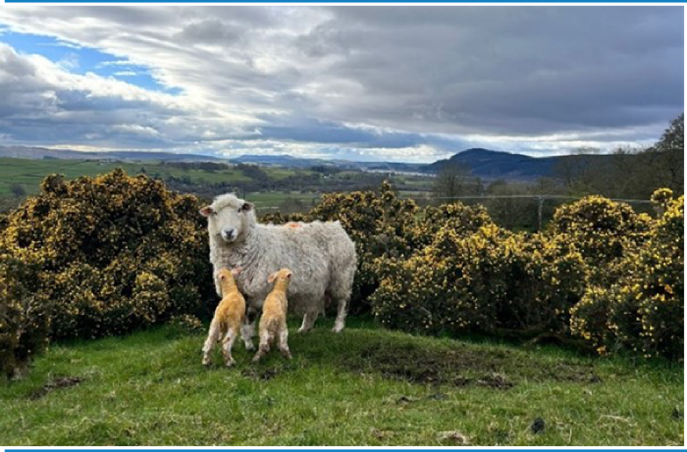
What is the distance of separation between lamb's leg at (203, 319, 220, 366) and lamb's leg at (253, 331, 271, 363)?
682mm

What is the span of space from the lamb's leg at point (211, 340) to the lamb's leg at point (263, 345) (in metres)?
0.68

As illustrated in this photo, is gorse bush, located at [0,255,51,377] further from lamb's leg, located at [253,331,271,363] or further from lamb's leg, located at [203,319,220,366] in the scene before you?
lamb's leg, located at [253,331,271,363]

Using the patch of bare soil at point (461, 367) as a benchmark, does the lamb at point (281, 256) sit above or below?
above

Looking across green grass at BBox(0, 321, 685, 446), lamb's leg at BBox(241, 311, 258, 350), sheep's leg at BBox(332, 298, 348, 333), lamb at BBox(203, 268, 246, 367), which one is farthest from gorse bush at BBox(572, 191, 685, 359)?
lamb at BBox(203, 268, 246, 367)

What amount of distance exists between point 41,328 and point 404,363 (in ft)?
21.7

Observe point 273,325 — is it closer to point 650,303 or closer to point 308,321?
point 308,321

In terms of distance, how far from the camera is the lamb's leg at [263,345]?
9594 mm

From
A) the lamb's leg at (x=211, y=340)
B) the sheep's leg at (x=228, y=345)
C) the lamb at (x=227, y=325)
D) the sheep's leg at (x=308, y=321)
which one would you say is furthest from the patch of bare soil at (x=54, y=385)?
the sheep's leg at (x=308, y=321)

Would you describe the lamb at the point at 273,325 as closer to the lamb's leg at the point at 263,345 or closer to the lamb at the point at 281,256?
the lamb's leg at the point at 263,345

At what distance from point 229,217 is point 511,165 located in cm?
3966

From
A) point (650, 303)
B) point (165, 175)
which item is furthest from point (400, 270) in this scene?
point (165, 175)

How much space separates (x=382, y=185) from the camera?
2053 cm

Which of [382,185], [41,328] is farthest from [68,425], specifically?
[382,185]

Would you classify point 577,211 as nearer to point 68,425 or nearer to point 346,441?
point 346,441
